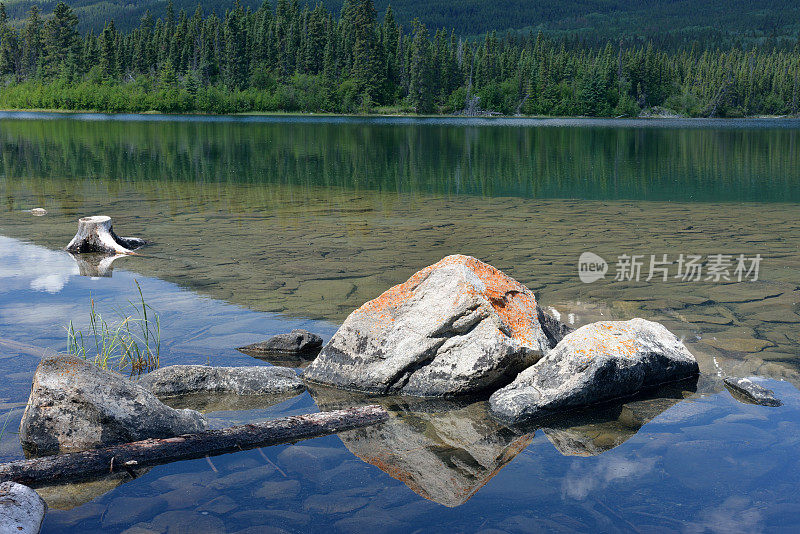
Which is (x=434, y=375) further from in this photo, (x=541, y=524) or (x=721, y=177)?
(x=721, y=177)

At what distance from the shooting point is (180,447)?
16.1 ft

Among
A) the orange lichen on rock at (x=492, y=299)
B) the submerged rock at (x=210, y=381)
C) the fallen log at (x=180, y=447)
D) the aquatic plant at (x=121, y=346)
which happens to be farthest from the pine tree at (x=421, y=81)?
the fallen log at (x=180, y=447)

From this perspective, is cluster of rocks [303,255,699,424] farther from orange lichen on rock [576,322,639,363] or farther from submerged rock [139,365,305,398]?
submerged rock [139,365,305,398]

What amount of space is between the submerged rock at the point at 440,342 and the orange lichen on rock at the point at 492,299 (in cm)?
1

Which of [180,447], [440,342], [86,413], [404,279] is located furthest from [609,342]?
[404,279]

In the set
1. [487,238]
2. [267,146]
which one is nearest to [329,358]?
[487,238]

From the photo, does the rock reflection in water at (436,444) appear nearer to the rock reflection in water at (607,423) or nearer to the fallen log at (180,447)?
the fallen log at (180,447)

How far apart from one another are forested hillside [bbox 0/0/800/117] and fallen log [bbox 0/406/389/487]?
429 ft

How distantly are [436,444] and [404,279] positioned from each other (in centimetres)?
485

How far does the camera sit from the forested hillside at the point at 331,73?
137500mm

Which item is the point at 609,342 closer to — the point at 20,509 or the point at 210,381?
the point at 210,381

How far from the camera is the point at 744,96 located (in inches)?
6511

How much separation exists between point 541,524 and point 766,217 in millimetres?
14392

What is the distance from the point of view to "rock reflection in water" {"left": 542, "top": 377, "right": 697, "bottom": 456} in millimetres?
5348
